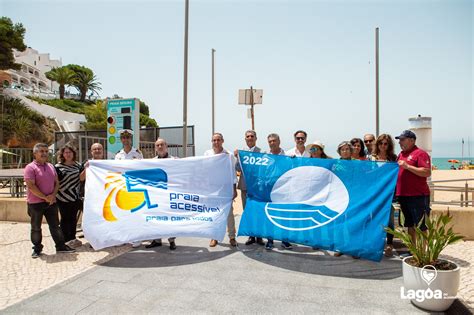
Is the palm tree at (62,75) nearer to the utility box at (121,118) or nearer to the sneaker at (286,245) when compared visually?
the utility box at (121,118)

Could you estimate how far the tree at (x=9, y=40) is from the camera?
34.1 metres

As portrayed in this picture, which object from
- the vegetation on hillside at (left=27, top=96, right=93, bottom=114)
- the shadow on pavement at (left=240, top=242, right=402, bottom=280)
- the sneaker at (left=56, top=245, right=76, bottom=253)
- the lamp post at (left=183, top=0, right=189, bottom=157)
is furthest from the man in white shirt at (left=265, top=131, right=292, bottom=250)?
the vegetation on hillside at (left=27, top=96, right=93, bottom=114)

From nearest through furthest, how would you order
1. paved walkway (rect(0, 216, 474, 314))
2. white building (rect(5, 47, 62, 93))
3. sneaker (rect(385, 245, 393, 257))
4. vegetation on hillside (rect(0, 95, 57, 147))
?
1. paved walkway (rect(0, 216, 474, 314))
2. sneaker (rect(385, 245, 393, 257))
3. vegetation on hillside (rect(0, 95, 57, 147))
4. white building (rect(5, 47, 62, 93))

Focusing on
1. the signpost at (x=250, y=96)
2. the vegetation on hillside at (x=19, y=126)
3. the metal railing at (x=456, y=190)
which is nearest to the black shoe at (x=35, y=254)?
the metal railing at (x=456, y=190)

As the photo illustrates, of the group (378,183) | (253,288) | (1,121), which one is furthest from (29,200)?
(1,121)

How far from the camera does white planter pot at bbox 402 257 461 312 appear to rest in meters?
3.18

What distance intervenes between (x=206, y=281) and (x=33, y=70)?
10536cm

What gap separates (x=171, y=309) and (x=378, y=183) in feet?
10.2

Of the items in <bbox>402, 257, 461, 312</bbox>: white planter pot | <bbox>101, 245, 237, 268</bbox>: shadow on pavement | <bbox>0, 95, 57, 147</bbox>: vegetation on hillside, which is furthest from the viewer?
<bbox>0, 95, 57, 147</bbox>: vegetation on hillside

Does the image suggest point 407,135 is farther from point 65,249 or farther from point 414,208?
point 65,249

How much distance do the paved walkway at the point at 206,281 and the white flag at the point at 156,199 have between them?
1.36 ft

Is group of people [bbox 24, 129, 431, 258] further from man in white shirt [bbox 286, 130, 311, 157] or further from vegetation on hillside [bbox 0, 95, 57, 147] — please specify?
vegetation on hillside [bbox 0, 95, 57, 147]

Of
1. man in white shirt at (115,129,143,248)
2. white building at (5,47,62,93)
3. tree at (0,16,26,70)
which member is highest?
white building at (5,47,62,93)

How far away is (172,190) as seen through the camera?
211 inches
